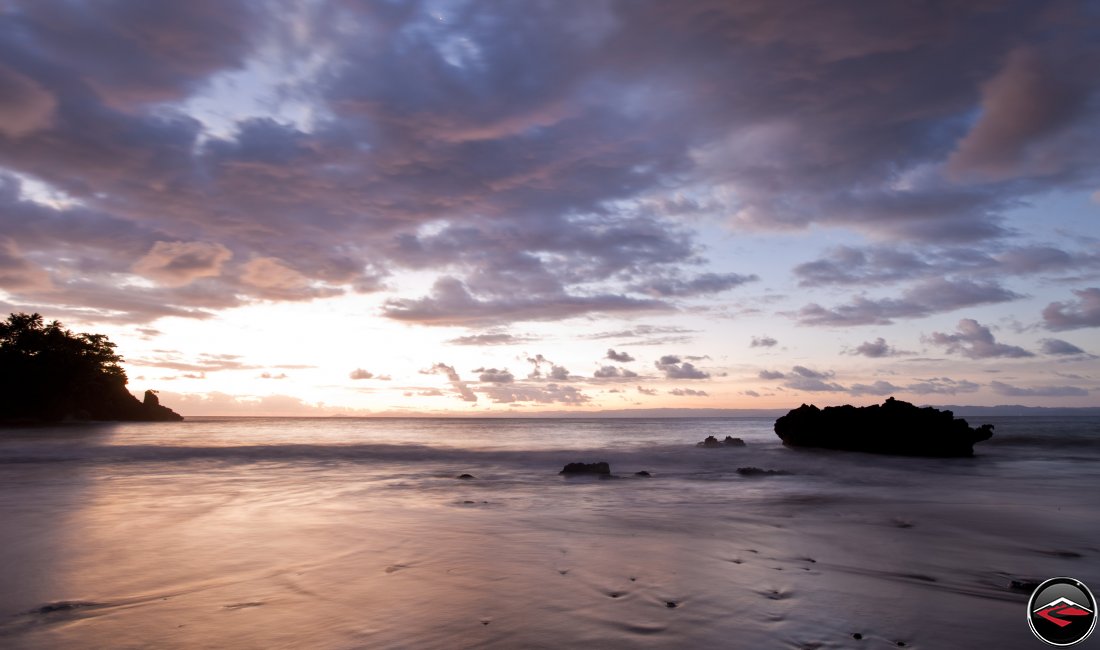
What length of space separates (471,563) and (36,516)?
965cm

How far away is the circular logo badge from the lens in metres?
4.08

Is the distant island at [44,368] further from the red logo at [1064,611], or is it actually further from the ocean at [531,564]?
the red logo at [1064,611]

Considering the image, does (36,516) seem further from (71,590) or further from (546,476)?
(546,476)

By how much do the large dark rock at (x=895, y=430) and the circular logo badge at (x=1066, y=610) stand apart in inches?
1128

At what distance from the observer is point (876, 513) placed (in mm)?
11609

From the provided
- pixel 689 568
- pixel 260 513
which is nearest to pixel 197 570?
pixel 260 513

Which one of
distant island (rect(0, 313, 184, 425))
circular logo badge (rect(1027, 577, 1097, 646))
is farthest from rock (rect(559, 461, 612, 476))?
distant island (rect(0, 313, 184, 425))

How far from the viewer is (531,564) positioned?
22.4 feet

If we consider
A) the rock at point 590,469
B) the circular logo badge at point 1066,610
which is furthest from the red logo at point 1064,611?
the rock at point 590,469

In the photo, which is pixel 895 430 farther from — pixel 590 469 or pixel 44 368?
pixel 44 368

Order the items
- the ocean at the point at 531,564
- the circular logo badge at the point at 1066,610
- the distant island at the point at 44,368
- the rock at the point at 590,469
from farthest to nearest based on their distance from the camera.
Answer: the distant island at the point at 44,368, the rock at the point at 590,469, the ocean at the point at 531,564, the circular logo badge at the point at 1066,610

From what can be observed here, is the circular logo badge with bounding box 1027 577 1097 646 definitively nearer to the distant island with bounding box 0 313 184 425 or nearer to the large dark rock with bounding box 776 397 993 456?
the large dark rock with bounding box 776 397 993 456

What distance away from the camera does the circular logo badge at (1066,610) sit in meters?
4.08

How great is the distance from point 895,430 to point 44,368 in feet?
301
